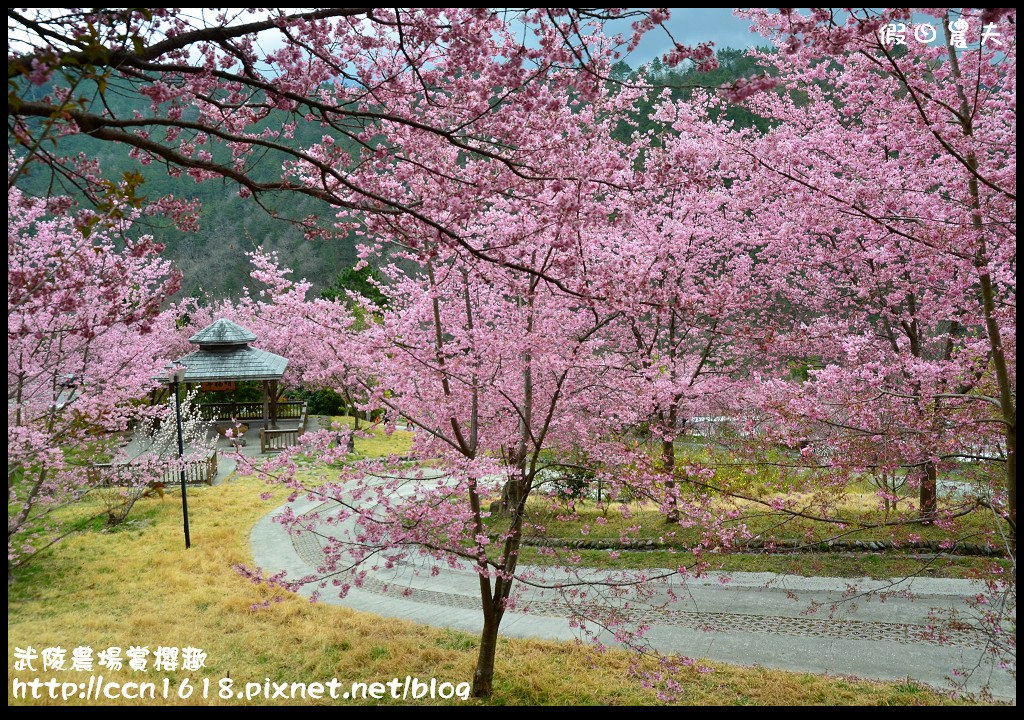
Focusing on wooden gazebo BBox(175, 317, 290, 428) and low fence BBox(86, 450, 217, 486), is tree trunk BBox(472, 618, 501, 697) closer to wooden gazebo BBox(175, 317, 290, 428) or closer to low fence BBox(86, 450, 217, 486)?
low fence BBox(86, 450, 217, 486)

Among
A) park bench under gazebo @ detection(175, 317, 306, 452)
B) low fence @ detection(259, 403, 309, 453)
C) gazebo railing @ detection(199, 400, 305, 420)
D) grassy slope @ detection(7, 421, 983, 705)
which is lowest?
grassy slope @ detection(7, 421, 983, 705)

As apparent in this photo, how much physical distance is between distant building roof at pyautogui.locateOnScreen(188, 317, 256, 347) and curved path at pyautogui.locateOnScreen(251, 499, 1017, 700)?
1439cm

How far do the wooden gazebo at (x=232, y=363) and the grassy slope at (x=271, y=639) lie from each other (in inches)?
466

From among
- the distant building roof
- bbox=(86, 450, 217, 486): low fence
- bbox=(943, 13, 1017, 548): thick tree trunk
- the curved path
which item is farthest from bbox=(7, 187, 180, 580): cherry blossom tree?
the distant building roof

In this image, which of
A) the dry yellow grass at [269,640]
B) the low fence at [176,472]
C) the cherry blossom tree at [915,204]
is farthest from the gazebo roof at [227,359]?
the cherry blossom tree at [915,204]

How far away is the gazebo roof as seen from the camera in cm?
2158

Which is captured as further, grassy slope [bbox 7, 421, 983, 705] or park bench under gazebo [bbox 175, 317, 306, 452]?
park bench under gazebo [bbox 175, 317, 306, 452]

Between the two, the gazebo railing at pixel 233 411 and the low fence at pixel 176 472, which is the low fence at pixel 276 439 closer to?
the low fence at pixel 176 472

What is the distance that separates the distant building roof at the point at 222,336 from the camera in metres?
22.4

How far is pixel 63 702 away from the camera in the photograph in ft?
16.2

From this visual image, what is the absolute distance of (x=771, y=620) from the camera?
24.3 feet

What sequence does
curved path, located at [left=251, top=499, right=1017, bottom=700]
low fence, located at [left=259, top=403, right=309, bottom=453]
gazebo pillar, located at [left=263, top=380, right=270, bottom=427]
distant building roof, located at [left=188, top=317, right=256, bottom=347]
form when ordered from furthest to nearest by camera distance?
distant building roof, located at [left=188, top=317, right=256, bottom=347] < gazebo pillar, located at [left=263, top=380, right=270, bottom=427] < low fence, located at [left=259, top=403, right=309, bottom=453] < curved path, located at [left=251, top=499, right=1017, bottom=700]

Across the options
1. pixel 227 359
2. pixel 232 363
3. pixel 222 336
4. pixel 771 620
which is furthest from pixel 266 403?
pixel 771 620

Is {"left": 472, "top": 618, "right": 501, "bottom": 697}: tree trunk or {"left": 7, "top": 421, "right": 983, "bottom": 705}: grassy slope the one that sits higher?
{"left": 472, "top": 618, "right": 501, "bottom": 697}: tree trunk
